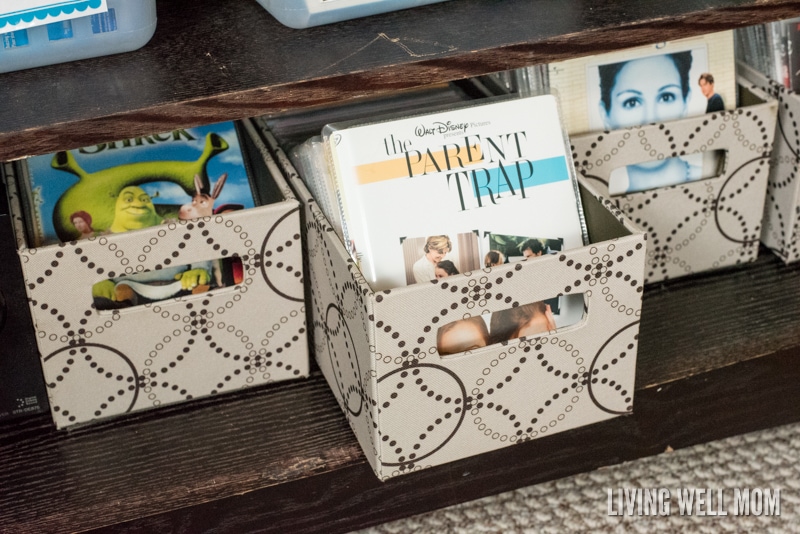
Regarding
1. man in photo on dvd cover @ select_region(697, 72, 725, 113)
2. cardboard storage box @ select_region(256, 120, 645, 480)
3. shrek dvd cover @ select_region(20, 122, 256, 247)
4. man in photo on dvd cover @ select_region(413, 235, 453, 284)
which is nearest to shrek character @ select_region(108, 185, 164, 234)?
shrek dvd cover @ select_region(20, 122, 256, 247)

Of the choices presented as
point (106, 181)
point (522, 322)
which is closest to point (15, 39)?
point (106, 181)

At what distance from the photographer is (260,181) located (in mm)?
843

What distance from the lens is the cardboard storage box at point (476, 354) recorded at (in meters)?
0.65

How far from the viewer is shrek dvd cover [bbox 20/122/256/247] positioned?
75 centimetres

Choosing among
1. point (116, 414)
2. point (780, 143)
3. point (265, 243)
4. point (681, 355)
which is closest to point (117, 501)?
point (116, 414)

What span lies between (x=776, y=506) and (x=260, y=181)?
58cm

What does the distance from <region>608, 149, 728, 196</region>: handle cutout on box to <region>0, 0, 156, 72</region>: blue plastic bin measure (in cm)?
44

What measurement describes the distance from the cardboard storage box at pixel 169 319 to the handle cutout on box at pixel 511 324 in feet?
0.48

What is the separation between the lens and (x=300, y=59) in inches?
26.2

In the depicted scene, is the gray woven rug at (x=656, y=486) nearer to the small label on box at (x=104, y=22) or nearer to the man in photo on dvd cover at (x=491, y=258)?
the man in photo on dvd cover at (x=491, y=258)

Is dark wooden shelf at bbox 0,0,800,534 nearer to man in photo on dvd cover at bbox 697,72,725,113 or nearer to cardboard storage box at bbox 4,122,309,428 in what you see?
cardboard storage box at bbox 4,122,309,428

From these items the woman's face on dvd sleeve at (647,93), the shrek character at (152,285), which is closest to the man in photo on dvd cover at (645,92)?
the woman's face on dvd sleeve at (647,93)

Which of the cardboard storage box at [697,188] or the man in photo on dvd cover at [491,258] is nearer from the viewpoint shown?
the man in photo on dvd cover at [491,258]

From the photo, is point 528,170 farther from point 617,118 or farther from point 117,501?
point 117,501
